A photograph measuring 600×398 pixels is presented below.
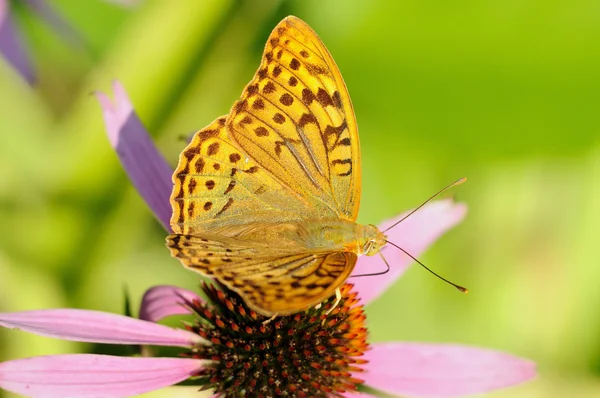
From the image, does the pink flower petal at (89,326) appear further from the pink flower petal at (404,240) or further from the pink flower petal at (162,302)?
the pink flower petal at (404,240)

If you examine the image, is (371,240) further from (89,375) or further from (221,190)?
(89,375)

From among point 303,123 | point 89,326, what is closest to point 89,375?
point 89,326

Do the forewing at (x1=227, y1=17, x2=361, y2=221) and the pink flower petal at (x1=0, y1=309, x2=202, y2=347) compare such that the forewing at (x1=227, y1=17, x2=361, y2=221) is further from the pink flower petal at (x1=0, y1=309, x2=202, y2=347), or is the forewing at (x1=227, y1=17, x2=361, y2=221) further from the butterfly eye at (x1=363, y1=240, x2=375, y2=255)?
the pink flower petal at (x1=0, y1=309, x2=202, y2=347)

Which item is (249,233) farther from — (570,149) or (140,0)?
(570,149)

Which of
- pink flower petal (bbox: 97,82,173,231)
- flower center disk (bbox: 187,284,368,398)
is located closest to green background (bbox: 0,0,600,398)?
pink flower petal (bbox: 97,82,173,231)

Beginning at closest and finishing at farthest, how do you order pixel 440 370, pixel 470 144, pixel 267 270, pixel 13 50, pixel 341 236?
pixel 267 270 → pixel 341 236 → pixel 440 370 → pixel 13 50 → pixel 470 144

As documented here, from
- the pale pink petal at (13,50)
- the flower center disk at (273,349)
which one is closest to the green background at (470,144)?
the pale pink petal at (13,50)
